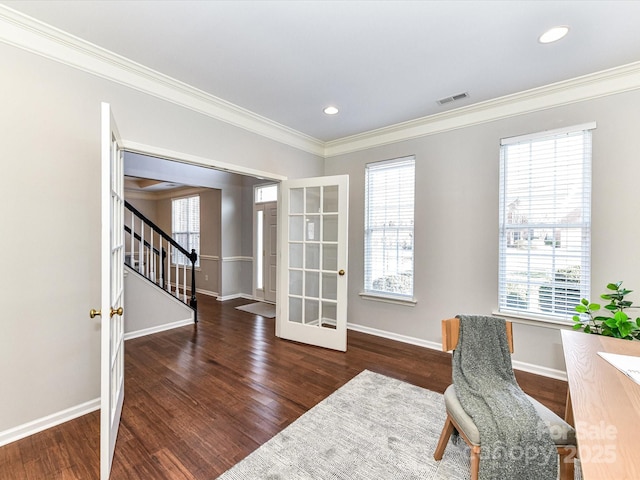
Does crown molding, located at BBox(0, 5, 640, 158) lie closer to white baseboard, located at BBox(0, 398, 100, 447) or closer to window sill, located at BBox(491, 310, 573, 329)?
window sill, located at BBox(491, 310, 573, 329)

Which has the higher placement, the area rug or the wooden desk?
the wooden desk

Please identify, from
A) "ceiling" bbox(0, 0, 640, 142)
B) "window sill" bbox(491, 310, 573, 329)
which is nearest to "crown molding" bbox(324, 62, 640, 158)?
"ceiling" bbox(0, 0, 640, 142)

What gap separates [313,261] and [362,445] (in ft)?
6.88

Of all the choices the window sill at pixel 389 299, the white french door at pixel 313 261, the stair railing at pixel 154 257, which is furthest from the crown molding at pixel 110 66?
the window sill at pixel 389 299

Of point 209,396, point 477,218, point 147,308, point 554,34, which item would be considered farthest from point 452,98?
point 147,308

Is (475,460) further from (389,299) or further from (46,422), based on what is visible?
(46,422)

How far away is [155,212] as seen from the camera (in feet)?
26.8

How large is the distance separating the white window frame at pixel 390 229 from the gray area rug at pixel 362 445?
5.02ft

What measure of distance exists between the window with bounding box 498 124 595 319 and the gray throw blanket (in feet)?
4.67

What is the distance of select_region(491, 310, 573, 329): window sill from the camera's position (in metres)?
2.67

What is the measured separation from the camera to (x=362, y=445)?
1.85 m

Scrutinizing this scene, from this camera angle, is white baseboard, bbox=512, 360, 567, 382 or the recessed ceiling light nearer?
the recessed ceiling light

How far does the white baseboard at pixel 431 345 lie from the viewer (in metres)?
2.75

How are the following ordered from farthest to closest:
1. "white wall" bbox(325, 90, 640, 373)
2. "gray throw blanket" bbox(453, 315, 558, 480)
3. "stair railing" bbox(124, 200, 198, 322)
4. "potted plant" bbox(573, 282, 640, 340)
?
"stair railing" bbox(124, 200, 198, 322) < "white wall" bbox(325, 90, 640, 373) < "potted plant" bbox(573, 282, 640, 340) < "gray throw blanket" bbox(453, 315, 558, 480)
